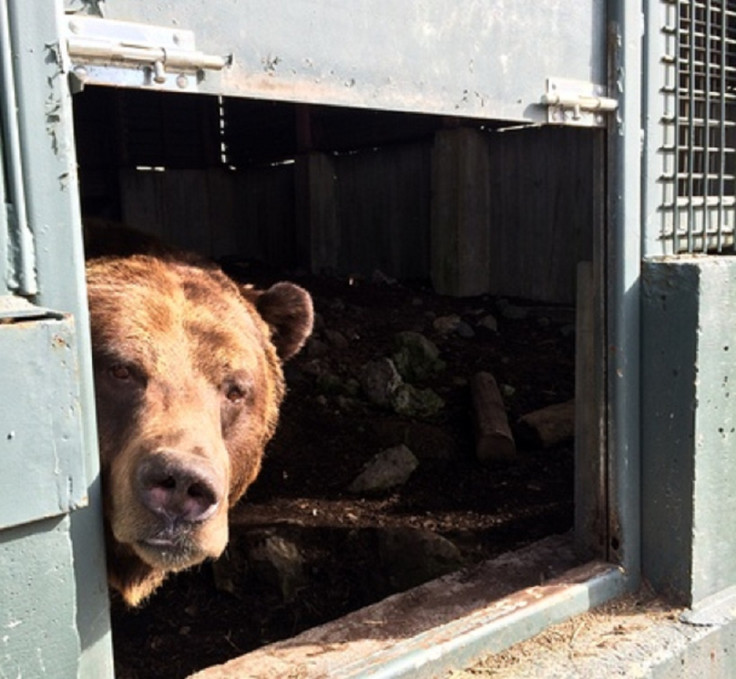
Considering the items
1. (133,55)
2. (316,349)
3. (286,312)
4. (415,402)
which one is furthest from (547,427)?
(133,55)

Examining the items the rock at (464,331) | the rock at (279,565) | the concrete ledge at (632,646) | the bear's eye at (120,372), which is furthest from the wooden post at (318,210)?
the bear's eye at (120,372)

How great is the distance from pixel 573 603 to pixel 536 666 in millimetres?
393

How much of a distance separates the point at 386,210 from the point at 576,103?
7700mm

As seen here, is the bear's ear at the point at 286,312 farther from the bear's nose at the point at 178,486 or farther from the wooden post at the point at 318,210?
the wooden post at the point at 318,210

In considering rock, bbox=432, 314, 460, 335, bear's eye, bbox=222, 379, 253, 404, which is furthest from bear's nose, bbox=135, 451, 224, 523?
rock, bbox=432, 314, 460, 335

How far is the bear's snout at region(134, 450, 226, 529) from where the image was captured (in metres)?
2.30

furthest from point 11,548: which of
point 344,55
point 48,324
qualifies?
point 344,55

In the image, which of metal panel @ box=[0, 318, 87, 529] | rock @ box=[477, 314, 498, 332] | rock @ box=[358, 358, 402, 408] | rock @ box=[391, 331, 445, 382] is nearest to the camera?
metal panel @ box=[0, 318, 87, 529]

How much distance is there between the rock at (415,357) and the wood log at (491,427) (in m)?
0.72

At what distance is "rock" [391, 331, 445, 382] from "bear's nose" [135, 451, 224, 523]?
16.6ft

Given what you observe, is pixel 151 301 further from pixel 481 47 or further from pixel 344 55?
pixel 481 47

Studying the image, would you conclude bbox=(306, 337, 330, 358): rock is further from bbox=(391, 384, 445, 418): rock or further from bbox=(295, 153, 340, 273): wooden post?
bbox=(295, 153, 340, 273): wooden post

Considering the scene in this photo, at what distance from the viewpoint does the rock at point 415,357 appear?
7449mm

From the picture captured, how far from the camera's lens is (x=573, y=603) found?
3482 millimetres
